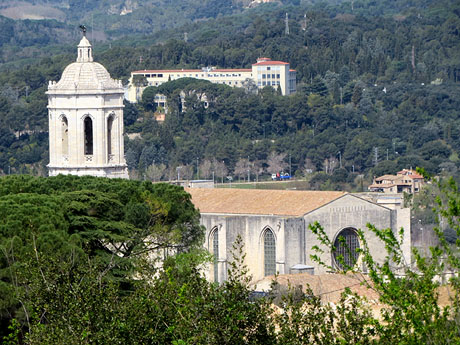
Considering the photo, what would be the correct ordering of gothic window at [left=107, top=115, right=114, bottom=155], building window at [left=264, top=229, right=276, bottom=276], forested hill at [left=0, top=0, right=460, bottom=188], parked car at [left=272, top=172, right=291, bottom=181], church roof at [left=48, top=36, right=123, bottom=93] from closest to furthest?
church roof at [left=48, top=36, right=123, bottom=93] → gothic window at [left=107, top=115, right=114, bottom=155] → building window at [left=264, top=229, right=276, bottom=276] → parked car at [left=272, top=172, right=291, bottom=181] → forested hill at [left=0, top=0, right=460, bottom=188]

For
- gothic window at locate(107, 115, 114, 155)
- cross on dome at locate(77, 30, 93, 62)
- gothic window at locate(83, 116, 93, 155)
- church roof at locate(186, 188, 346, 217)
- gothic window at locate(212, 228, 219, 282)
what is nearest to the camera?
gothic window at locate(107, 115, 114, 155)

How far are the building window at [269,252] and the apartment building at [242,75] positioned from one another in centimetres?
9409

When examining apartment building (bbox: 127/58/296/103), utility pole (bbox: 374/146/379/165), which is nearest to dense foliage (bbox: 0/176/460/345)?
utility pole (bbox: 374/146/379/165)

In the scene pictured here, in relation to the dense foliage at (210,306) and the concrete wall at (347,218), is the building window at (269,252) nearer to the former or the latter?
the concrete wall at (347,218)

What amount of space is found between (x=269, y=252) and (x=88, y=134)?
7.64 meters

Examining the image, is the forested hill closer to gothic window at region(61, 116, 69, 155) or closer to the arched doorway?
the arched doorway

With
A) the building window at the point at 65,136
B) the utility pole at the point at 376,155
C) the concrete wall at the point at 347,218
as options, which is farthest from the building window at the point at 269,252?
the utility pole at the point at 376,155

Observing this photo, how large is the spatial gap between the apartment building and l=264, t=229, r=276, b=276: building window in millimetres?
94089

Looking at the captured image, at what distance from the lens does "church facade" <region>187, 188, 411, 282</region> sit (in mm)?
43250

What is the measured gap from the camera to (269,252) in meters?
43.9

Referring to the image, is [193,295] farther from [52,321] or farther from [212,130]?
[212,130]

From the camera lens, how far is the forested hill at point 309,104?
10712 centimetres

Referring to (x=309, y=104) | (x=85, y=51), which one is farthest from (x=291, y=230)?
(x=309, y=104)

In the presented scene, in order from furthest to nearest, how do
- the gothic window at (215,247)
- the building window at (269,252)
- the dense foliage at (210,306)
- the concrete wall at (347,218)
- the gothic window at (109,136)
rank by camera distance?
the gothic window at (215,247) → the building window at (269,252) → the concrete wall at (347,218) → the gothic window at (109,136) → the dense foliage at (210,306)
